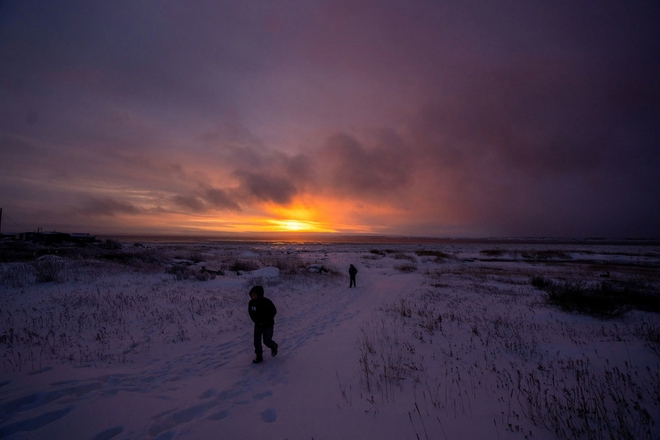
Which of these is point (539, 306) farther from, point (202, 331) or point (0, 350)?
point (0, 350)

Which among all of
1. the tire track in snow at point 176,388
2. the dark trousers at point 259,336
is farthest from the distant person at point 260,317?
the tire track in snow at point 176,388

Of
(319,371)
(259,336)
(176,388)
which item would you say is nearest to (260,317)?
(259,336)

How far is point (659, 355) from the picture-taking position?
244 inches

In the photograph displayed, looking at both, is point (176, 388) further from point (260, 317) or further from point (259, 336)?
point (260, 317)

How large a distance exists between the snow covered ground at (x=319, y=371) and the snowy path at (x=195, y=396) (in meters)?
0.03

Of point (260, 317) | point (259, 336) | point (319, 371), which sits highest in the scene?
point (260, 317)

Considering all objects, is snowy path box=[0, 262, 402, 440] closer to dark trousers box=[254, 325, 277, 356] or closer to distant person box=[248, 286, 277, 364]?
dark trousers box=[254, 325, 277, 356]

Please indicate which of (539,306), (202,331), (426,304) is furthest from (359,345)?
(539,306)

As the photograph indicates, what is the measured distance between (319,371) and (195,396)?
2823mm

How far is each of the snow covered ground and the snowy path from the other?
0.03m

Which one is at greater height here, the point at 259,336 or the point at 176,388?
the point at 259,336

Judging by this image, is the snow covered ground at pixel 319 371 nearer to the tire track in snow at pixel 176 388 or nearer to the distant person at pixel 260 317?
the tire track in snow at pixel 176 388

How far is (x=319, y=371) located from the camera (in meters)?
6.41

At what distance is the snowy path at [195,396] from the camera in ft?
12.9
